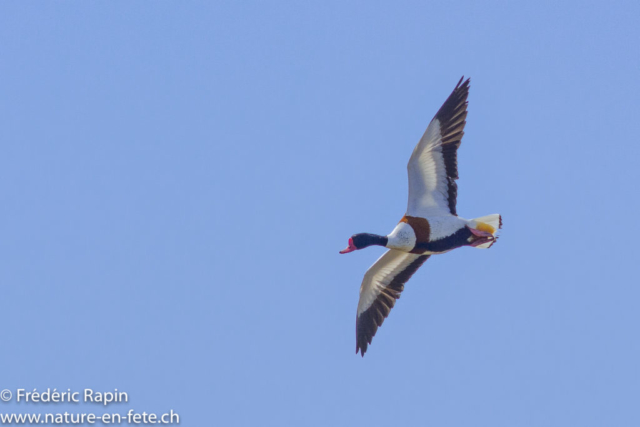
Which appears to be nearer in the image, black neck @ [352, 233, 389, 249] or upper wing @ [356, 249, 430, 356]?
black neck @ [352, 233, 389, 249]

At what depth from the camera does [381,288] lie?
17.9m

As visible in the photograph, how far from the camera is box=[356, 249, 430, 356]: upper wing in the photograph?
58.2ft

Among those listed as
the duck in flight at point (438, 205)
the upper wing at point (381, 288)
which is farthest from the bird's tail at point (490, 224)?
the upper wing at point (381, 288)

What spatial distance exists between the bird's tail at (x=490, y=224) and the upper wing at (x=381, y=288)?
1257 mm

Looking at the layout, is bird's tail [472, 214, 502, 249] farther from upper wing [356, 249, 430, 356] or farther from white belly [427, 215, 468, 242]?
upper wing [356, 249, 430, 356]

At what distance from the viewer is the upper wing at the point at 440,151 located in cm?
1661

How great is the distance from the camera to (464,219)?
1691 cm

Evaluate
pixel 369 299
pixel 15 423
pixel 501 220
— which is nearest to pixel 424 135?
pixel 501 220

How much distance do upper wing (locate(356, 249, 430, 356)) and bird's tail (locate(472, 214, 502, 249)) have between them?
126 cm

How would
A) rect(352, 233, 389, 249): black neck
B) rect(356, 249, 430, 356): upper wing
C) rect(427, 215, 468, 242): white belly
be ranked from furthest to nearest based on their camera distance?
rect(356, 249, 430, 356): upper wing → rect(352, 233, 389, 249): black neck → rect(427, 215, 468, 242): white belly

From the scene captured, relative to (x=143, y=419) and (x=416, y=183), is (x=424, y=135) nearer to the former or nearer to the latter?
(x=416, y=183)

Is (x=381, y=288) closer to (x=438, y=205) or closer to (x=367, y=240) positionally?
(x=367, y=240)

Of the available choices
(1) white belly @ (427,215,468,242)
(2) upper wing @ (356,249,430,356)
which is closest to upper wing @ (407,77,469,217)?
(1) white belly @ (427,215,468,242)

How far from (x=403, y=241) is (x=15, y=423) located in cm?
625
